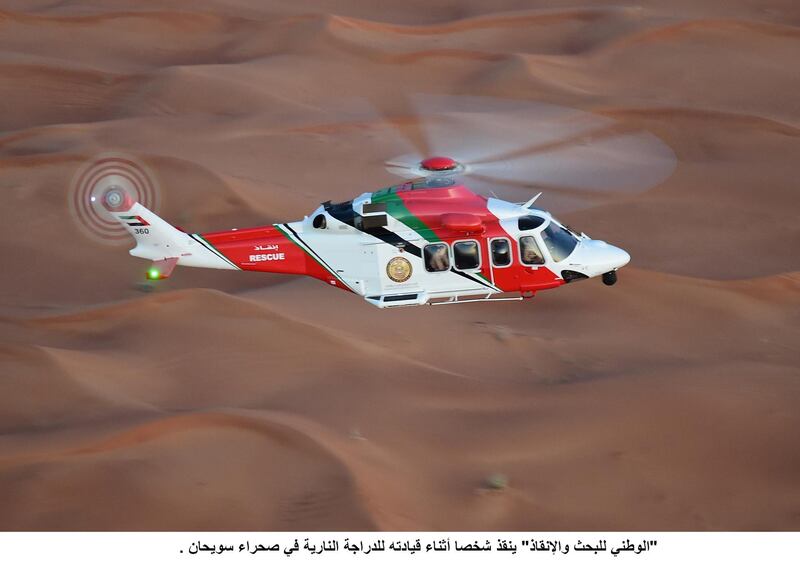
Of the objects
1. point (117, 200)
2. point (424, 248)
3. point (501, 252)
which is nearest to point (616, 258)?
point (501, 252)

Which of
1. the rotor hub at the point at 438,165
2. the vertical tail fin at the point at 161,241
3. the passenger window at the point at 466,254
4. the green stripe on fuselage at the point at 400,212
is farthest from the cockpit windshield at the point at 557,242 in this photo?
the vertical tail fin at the point at 161,241

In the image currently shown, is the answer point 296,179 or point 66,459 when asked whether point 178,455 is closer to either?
point 66,459

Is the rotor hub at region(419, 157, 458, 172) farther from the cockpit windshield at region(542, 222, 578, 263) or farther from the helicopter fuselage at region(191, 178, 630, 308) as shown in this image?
the cockpit windshield at region(542, 222, 578, 263)

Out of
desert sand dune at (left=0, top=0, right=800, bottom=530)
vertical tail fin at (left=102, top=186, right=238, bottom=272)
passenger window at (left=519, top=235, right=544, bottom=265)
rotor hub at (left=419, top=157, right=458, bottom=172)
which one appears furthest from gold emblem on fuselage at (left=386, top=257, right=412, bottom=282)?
vertical tail fin at (left=102, top=186, right=238, bottom=272)

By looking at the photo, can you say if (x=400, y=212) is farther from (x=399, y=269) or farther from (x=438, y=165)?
(x=438, y=165)

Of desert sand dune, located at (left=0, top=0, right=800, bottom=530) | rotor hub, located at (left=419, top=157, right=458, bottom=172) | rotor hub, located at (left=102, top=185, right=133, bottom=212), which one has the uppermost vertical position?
rotor hub, located at (left=419, top=157, right=458, bottom=172)

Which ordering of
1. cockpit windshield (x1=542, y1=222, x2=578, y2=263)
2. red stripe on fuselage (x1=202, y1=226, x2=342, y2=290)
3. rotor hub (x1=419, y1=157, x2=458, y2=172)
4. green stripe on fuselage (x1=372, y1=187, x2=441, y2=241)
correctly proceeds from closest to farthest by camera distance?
rotor hub (x1=419, y1=157, x2=458, y2=172)
green stripe on fuselage (x1=372, y1=187, x2=441, y2=241)
cockpit windshield (x1=542, y1=222, x2=578, y2=263)
red stripe on fuselage (x1=202, y1=226, x2=342, y2=290)
